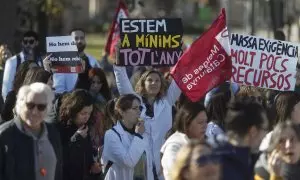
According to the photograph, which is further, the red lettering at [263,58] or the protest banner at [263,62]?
the red lettering at [263,58]

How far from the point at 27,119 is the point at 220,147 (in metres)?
2.06

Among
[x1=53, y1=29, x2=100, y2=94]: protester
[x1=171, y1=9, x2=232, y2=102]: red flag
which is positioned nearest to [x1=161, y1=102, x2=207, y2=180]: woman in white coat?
[x1=171, y1=9, x2=232, y2=102]: red flag

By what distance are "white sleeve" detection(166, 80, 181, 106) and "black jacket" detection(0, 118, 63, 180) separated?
3518mm

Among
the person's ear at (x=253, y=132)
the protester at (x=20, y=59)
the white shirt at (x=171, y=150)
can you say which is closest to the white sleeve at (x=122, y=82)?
the protester at (x=20, y=59)

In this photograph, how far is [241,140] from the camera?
7.49m

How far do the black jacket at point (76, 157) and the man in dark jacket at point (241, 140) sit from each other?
238 centimetres

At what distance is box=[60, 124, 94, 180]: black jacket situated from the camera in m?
10.0

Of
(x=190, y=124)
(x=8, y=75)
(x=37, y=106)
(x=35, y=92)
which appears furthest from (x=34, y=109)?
(x=8, y=75)

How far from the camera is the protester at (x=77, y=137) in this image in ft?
33.0

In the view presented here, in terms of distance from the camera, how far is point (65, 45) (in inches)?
538

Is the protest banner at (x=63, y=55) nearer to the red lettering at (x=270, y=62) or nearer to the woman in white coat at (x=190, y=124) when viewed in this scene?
the red lettering at (x=270, y=62)

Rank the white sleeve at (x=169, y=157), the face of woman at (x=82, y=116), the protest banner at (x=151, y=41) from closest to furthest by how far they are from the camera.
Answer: the white sleeve at (x=169, y=157) → the face of woman at (x=82, y=116) → the protest banner at (x=151, y=41)

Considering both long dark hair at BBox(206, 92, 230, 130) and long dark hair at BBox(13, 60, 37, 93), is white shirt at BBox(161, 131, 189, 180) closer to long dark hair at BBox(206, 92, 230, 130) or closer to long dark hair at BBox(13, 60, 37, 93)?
long dark hair at BBox(206, 92, 230, 130)

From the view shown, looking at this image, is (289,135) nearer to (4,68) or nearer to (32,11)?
(4,68)
